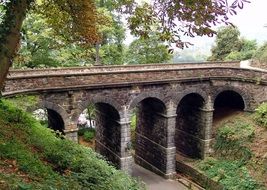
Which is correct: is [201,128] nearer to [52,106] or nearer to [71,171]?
A: [52,106]

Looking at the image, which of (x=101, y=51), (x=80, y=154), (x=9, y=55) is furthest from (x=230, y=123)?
(x=9, y=55)

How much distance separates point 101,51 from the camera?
27.0 m

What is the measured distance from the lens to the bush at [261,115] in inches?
817

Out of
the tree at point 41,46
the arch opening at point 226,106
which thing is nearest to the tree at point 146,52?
the tree at point 41,46

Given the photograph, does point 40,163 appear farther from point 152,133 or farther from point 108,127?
point 152,133

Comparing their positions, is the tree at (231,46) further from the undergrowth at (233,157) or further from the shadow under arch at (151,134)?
the shadow under arch at (151,134)

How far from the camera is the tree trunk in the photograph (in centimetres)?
761

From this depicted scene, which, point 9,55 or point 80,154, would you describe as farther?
point 80,154

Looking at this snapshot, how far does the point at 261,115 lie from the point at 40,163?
16382 mm

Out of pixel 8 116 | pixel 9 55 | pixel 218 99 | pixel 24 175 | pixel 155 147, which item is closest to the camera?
pixel 24 175

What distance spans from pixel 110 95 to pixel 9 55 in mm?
10849

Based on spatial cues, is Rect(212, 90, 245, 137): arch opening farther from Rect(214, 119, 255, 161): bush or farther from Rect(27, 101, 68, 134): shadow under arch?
Rect(27, 101, 68, 134): shadow under arch

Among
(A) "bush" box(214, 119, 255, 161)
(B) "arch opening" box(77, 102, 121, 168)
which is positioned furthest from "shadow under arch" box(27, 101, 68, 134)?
(A) "bush" box(214, 119, 255, 161)

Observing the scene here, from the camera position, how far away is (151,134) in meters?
22.7
